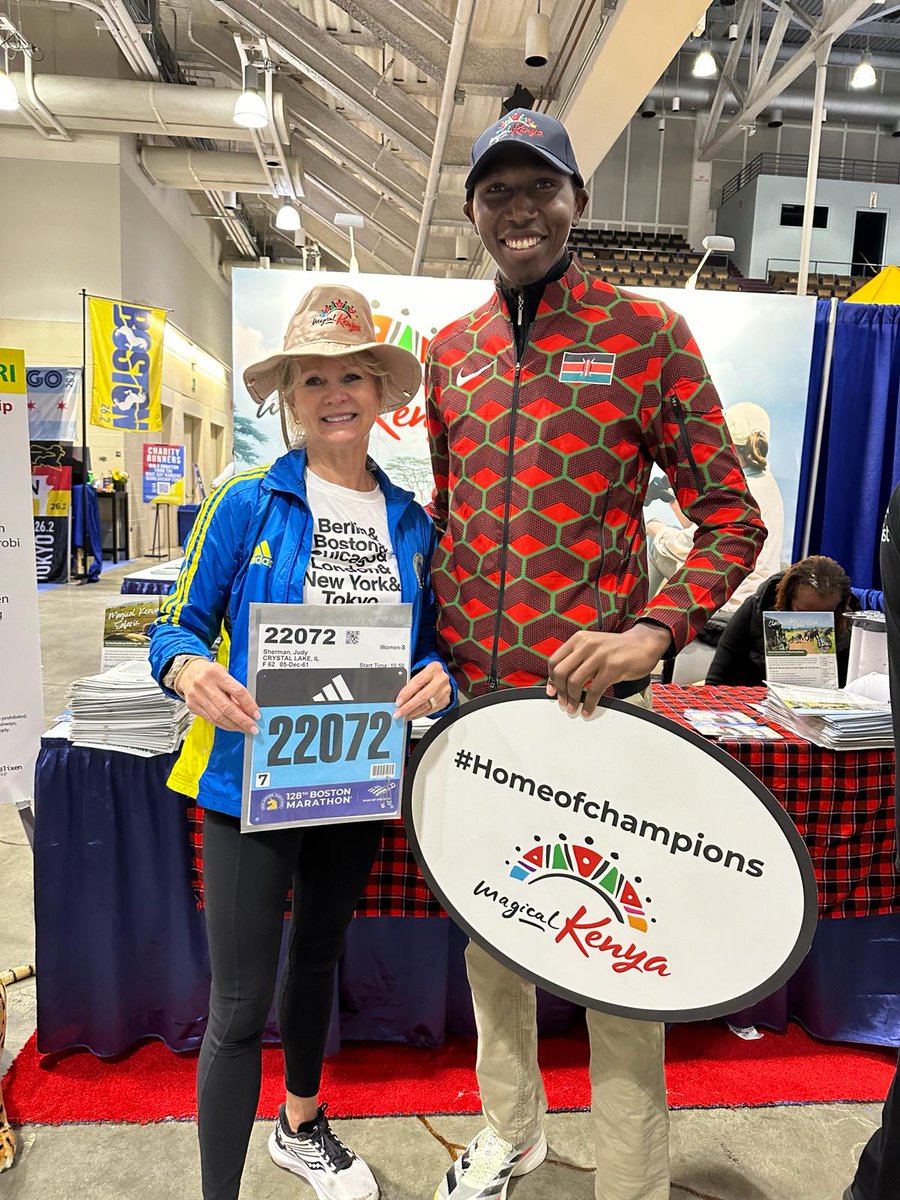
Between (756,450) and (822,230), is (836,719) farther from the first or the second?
(822,230)

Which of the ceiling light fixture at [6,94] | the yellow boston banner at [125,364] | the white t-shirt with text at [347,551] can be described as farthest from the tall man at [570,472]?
the yellow boston banner at [125,364]

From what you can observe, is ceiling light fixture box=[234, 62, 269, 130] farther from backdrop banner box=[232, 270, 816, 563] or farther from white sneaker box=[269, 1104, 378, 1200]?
white sneaker box=[269, 1104, 378, 1200]

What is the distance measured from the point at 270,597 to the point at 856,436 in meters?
3.92

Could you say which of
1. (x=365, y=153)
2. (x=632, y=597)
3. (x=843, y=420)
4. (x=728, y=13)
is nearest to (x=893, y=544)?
(x=632, y=597)

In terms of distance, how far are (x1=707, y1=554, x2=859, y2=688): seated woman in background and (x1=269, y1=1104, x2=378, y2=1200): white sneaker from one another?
1721 millimetres

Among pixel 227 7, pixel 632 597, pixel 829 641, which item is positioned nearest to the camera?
pixel 632 597

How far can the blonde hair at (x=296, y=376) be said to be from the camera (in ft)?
4.09

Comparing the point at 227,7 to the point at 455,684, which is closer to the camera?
the point at 455,684

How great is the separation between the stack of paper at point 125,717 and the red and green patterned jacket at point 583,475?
34.1 inches

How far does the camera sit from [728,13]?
53.5 ft

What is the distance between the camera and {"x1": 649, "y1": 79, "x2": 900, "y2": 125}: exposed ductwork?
18.3 m

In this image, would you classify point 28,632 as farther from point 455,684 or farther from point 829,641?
point 829,641

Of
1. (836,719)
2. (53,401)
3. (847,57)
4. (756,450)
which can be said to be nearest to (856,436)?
(756,450)

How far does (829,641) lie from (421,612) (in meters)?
1.38
